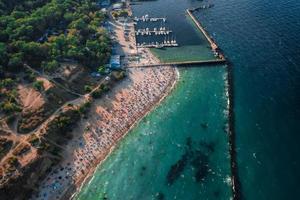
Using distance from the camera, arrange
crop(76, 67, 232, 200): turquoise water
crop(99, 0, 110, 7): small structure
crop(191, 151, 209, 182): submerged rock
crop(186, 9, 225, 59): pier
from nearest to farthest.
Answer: crop(76, 67, 232, 200): turquoise water
crop(191, 151, 209, 182): submerged rock
crop(186, 9, 225, 59): pier
crop(99, 0, 110, 7): small structure

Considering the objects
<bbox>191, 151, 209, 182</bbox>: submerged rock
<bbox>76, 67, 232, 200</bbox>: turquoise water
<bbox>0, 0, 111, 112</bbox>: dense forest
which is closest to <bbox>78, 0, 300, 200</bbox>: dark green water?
<bbox>76, 67, 232, 200</bbox>: turquoise water

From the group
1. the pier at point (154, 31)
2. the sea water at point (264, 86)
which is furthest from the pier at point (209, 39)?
the pier at point (154, 31)

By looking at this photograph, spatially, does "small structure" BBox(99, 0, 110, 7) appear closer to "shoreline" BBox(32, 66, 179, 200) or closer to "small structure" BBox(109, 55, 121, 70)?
"small structure" BBox(109, 55, 121, 70)

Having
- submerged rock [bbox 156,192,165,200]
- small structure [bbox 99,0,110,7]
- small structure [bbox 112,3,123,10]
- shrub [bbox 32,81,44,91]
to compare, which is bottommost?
submerged rock [bbox 156,192,165,200]

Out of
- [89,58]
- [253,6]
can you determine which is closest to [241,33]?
[253,6]

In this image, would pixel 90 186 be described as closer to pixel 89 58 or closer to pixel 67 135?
pixel 67 135

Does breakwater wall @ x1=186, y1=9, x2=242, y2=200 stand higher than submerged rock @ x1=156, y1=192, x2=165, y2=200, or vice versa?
breakwater wall @ x1=186, y1=9, x2=242, y2=200
